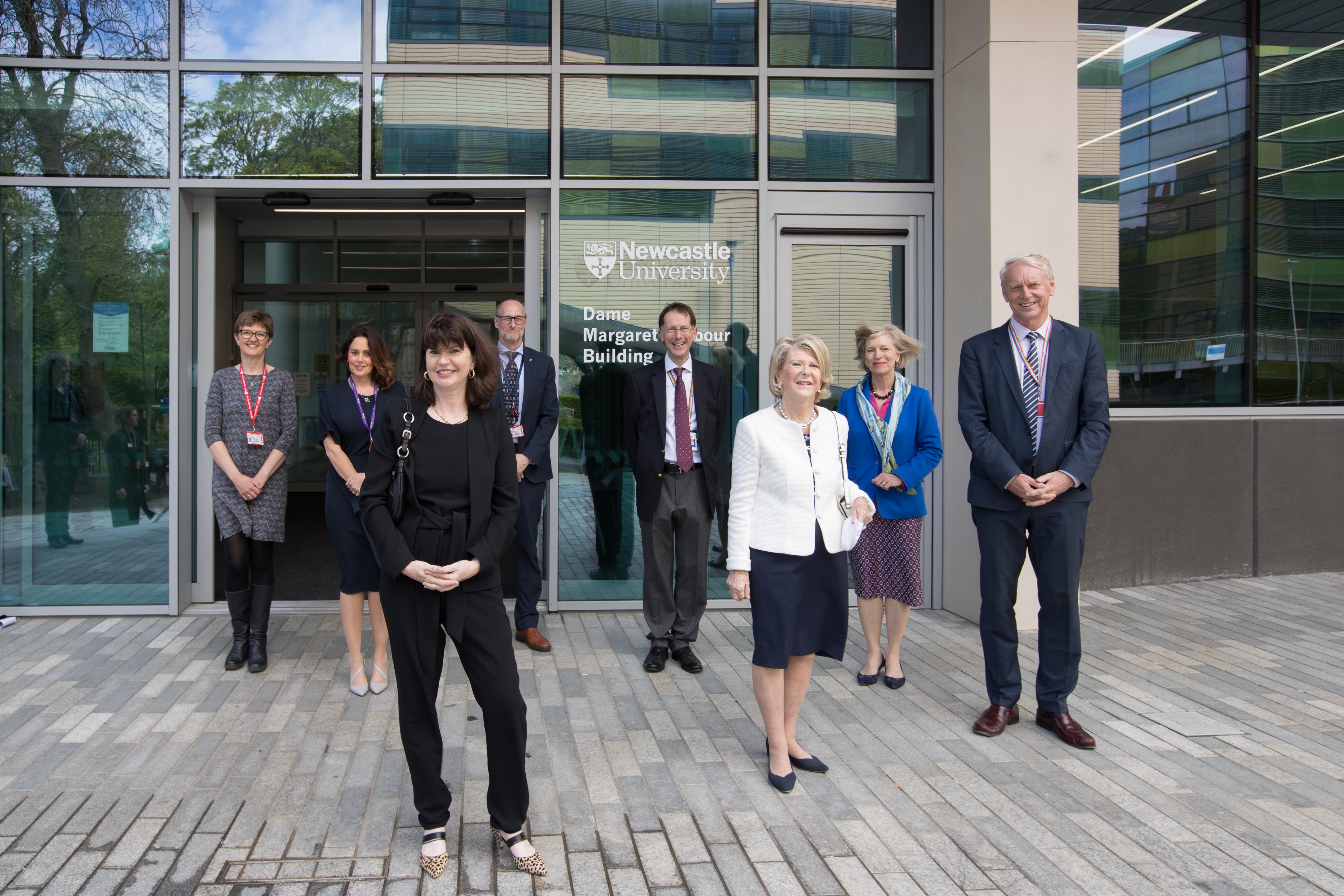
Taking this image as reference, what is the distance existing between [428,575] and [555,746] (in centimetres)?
143

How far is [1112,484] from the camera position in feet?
22.6

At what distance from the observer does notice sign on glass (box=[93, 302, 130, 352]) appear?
613cm

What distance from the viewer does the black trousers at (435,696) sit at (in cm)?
294

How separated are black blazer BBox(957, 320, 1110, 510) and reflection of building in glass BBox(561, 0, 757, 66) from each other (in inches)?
131

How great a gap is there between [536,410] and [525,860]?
10.2ft

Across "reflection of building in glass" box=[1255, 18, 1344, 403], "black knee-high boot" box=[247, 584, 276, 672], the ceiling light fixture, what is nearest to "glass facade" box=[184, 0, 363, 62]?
the ceiling light fixture

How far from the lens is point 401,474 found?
2.93 m

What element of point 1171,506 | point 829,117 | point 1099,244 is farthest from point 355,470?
point 1171,506

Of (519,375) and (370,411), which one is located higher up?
(519,375)

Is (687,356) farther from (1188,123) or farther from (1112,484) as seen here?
(1188,123)

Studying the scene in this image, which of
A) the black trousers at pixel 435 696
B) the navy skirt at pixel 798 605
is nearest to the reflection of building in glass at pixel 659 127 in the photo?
the navy skirt at pixel 798 605

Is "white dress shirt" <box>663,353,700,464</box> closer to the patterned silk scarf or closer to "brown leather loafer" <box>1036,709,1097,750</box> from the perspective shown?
the patterned silk scarf

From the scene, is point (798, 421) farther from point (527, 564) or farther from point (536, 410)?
point (527, 564)

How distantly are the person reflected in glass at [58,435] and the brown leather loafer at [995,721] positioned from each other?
5.79m
